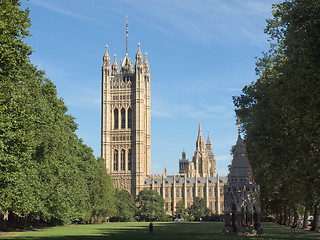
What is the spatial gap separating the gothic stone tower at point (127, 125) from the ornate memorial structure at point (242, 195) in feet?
422

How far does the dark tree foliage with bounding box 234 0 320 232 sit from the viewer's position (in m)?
24.6

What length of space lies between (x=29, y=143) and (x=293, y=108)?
15.8 m

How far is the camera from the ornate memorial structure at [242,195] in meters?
40.2

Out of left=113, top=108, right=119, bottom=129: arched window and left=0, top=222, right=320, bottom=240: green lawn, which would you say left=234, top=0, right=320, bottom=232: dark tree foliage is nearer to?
Result: left=0, top=222, right=320, bottom=240: green lawn

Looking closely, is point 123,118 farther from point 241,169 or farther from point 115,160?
point 241,169

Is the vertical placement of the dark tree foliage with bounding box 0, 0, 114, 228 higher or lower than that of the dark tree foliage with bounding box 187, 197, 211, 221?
higher

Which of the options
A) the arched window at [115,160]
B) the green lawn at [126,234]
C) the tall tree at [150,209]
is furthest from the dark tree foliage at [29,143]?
the arched window at [115,160]

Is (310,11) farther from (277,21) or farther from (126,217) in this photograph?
(126,217)

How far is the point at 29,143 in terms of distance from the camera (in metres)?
29.2

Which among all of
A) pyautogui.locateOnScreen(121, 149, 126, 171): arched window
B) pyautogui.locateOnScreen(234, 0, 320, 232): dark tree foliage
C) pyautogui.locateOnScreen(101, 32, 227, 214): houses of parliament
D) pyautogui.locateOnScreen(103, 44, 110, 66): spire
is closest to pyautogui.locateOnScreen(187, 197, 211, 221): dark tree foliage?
pyautogui.locateOnScreen(101, 32, 227, 214): houses of parliament

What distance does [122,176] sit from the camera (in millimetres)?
170375

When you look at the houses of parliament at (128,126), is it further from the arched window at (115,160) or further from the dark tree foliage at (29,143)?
the dark tree foliage at (29,143)

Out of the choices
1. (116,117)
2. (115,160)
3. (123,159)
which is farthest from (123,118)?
(115,160)

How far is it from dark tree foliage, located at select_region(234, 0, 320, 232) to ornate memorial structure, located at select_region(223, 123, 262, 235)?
69.0 inches
